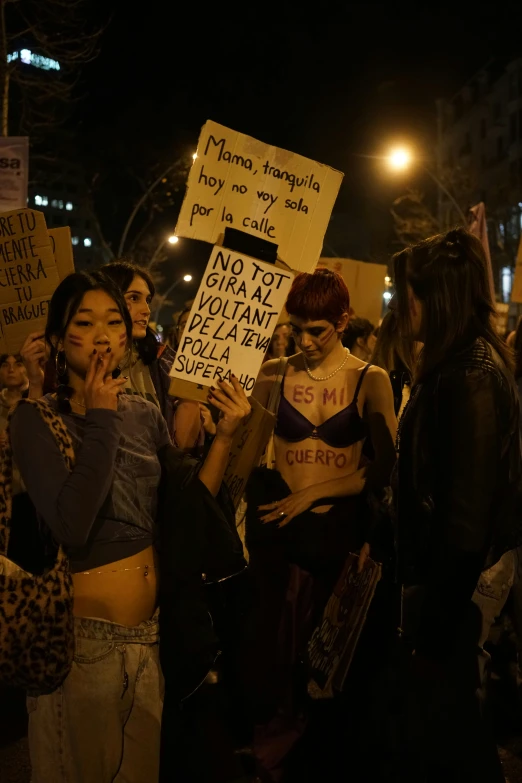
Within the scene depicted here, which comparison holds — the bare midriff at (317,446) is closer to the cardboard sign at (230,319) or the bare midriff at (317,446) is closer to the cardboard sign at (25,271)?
the cardboard sign at (230,319)

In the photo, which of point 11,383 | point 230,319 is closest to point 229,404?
point 230,319

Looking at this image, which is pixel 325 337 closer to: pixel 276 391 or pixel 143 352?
pixel 276 391

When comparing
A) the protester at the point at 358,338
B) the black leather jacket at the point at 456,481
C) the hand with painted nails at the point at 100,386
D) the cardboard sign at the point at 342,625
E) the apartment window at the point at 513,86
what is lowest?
the cardboard sign at the point at 342,625

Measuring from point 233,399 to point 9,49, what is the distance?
41.5ft

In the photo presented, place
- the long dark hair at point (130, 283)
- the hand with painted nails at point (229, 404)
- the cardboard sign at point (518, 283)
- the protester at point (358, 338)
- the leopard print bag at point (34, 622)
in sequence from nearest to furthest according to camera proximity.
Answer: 1. the leopard print bag at point (34, 622)
2. the hand with painted nails at point (229, 404)
3. the long dark hair at point (130, 283)
4. the cardboard sign at point (518, 283)
5. the protester at point (358, 338)

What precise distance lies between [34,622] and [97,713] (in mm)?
389

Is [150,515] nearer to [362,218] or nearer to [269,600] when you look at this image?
[269,600]

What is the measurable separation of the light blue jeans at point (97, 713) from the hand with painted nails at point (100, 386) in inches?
27.0

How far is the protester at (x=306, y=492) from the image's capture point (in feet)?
12.5

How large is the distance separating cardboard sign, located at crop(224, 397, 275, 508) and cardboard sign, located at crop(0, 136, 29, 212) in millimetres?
5523

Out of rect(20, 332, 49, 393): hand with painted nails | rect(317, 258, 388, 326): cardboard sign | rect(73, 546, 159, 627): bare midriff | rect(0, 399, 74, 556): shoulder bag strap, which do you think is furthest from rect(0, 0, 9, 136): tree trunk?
rect(73, 546, 159, 627): bare midriff

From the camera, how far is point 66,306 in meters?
2.61

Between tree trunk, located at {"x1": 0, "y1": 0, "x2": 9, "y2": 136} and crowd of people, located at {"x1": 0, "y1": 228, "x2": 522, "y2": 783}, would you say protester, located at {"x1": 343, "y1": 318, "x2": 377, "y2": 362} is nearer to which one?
crowd of people, located at {"x1": 0, "y1": 228, "x2": 522, "y2": 783}

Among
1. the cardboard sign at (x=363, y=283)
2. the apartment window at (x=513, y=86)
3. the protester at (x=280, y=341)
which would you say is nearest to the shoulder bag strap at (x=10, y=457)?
the protester at (x=280, y=341)
